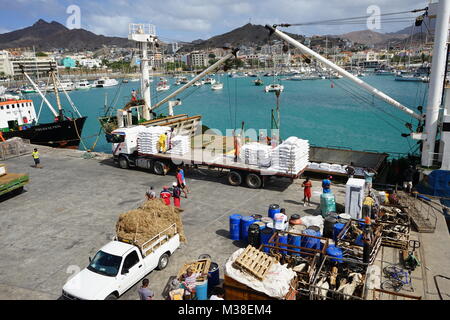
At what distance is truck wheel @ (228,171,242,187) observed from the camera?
18.9m

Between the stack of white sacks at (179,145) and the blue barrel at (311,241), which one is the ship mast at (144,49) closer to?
the stack of white sacks at (179,145)

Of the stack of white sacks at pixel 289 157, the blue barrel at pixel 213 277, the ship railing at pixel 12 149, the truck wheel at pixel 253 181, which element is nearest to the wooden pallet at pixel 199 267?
→ the blue barrel at pixel 213 277

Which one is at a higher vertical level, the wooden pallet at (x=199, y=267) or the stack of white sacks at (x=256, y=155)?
the stack of white sacks at (x=256, y=155)

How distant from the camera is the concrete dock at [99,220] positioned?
430 inches

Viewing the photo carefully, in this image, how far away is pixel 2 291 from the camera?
34.2ft

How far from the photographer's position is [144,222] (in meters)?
10.8

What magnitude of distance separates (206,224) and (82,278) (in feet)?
20.0

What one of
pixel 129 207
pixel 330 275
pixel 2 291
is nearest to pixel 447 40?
pixel 330 275

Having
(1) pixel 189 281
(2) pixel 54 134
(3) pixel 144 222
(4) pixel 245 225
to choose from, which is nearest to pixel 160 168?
(4) pixel 245 225

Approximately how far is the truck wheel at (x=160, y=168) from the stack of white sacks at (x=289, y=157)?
7170 millimetres

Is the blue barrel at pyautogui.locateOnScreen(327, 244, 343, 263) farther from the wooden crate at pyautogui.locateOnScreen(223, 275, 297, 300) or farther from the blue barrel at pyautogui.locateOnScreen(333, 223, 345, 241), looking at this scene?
the wooden crate at pyautogui.locateOnScreen(223, 275, 297, 300)

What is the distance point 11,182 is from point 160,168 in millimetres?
8155

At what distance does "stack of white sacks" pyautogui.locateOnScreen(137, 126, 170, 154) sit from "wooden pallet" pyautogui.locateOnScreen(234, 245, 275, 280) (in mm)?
13836

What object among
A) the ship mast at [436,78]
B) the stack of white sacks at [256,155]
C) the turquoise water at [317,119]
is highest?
the ship mast at [436,78]
